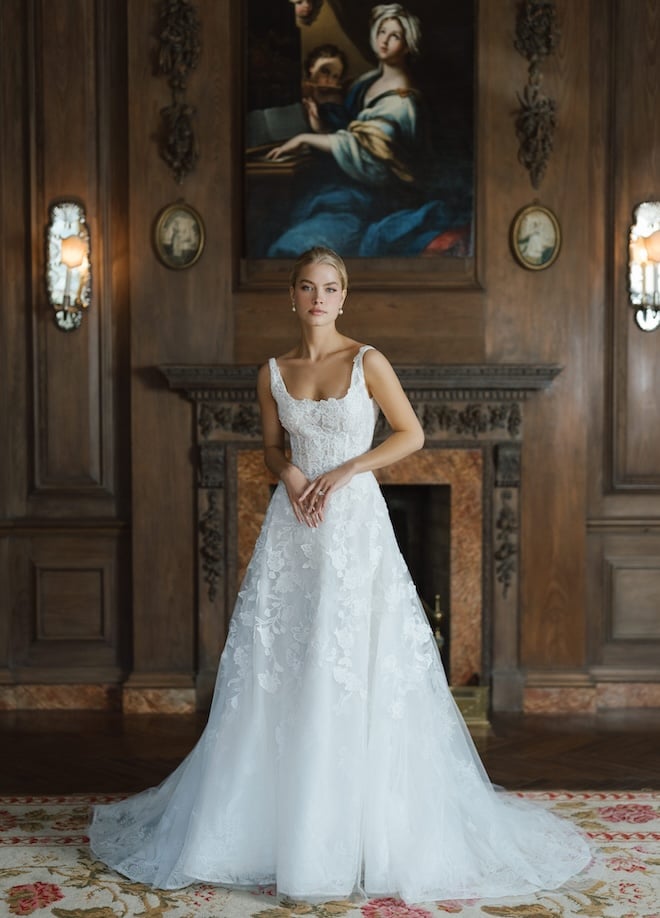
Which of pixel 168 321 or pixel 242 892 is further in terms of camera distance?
pixel 168 321

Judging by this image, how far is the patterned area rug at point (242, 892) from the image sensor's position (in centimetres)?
301

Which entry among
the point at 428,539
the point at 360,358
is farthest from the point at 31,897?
the point at 428,539

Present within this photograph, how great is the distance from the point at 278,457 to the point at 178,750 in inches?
78.2

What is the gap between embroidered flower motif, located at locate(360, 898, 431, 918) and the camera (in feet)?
9.75

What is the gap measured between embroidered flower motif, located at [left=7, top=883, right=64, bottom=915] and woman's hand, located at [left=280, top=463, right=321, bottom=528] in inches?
52.3

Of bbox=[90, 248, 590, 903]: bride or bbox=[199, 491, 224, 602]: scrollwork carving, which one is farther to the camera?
bbox=[199, 491, 224, 602]: scrollwork carving

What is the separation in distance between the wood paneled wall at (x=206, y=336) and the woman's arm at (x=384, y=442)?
2188 mm

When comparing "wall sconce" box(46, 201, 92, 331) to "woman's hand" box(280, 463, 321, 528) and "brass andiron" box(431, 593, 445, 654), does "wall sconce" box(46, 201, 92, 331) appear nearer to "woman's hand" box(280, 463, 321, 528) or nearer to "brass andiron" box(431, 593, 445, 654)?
"brass andiron" box(431, 593, 445, 654)

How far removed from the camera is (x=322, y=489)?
10.7 ft

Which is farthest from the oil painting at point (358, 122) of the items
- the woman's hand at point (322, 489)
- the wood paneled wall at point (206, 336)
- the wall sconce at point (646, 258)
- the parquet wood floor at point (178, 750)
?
the woman's hand at point (322, 489)

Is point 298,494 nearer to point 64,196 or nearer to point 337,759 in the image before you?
point 337,759

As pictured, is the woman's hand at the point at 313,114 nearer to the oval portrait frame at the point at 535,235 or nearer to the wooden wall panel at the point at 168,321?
the wooden wall panel at the point at 168,321


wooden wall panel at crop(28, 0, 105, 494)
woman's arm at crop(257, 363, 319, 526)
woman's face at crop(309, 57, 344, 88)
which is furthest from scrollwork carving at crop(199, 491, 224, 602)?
woman's face at crop(309, 57, 344, 88)

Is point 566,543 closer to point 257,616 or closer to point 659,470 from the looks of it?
point 659,470
